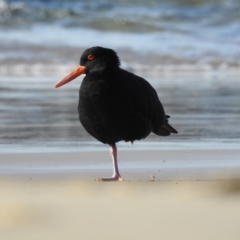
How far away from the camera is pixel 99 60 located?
555 cm

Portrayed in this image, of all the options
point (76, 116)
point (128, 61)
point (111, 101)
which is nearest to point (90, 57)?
point (111, 101)

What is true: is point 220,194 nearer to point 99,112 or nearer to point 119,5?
point 99,112

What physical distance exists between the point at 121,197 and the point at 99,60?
5.22 feet

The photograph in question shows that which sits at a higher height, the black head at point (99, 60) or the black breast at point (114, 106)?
the black head at point (99, 60)

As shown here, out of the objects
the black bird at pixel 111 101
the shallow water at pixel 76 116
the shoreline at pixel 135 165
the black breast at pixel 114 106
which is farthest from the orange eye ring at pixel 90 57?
the shallow water at pixel 76 116

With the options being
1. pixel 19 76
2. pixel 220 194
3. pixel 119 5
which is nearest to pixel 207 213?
pixel 220 194

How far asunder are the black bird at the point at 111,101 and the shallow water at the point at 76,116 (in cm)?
128

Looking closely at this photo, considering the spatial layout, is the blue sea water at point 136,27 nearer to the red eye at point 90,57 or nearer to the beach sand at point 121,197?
the beach sand at point 121,197

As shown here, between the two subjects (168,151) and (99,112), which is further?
(168,151)

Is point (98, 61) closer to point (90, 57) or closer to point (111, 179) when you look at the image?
point (90, 57)

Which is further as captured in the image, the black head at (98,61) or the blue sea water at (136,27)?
the blue sea water at (136,27)

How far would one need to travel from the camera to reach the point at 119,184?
4.95 meters

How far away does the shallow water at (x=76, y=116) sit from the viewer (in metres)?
7.02

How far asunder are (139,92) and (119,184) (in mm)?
836
